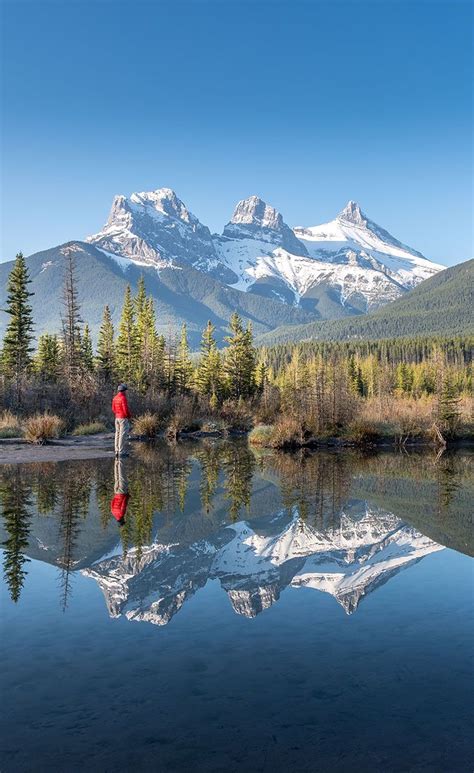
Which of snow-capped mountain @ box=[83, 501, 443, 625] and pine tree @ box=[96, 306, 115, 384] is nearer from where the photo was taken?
snow-capped mountain @ box=[83, 501, 443, 625]

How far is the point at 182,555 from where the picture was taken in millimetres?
10750

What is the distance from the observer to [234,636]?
7.36 metres

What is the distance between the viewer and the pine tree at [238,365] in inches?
2648

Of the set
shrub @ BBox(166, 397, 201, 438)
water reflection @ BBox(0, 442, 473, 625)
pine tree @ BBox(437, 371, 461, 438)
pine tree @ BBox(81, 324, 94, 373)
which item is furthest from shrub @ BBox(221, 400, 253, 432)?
water reflection @ BBox(0, 442, 473, 625)

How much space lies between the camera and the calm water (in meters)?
5.05

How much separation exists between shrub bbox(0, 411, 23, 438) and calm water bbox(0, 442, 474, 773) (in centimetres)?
1822

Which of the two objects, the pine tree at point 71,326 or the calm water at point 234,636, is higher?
the pine tree at point 71,326

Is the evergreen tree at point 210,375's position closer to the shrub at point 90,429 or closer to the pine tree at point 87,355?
the pine tree at point 87,355

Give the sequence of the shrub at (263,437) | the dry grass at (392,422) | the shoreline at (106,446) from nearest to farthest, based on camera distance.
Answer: the shoreline at (106,446) → the shrub at (263,437) → the dry grass at (392,422)

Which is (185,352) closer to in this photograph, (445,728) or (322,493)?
(322,493)

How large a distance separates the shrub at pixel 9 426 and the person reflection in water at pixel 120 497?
12.9 m

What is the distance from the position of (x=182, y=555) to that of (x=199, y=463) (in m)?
15.4

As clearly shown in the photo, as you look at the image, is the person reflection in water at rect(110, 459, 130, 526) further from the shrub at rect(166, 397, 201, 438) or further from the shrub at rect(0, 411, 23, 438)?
the shrub at rect(166, 397, 201, 438)

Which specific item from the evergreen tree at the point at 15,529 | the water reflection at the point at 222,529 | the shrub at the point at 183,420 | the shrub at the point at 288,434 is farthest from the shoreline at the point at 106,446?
the evergreen tree at the point at 15,529
